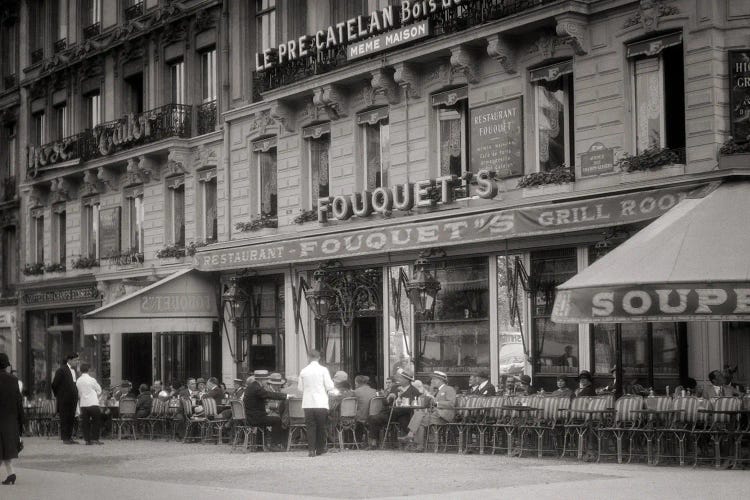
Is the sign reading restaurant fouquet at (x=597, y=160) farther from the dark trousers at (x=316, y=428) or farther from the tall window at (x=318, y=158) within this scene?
the tall window at (x=318, y=158)

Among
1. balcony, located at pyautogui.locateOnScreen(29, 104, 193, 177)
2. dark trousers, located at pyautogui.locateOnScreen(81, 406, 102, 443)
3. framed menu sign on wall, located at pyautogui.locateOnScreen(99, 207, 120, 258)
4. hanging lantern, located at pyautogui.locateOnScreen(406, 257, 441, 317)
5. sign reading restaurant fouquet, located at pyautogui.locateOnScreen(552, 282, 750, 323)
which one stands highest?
balcony, located at pyautogui.locateOnScreen(29, 104, 193, 177)

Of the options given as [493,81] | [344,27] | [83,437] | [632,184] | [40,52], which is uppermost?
[40,52]

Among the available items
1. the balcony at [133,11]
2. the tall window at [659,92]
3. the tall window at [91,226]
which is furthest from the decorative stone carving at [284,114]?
the tall window at [91,226]

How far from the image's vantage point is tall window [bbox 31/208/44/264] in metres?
41.2

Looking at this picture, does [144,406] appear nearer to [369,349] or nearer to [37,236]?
[369,349]

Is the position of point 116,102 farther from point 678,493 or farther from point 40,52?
point 678,493

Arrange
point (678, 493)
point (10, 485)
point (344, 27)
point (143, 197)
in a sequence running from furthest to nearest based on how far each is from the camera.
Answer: point (143, 197) < point (344, 27) < point (10, 485) < point (678, 493)

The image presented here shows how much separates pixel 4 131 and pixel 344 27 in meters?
21.9

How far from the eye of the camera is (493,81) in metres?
23.8

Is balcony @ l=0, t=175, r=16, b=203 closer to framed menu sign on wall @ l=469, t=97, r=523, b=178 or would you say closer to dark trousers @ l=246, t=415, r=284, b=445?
framed menu sign on wall @ l=469, t=97, r=523, b=178

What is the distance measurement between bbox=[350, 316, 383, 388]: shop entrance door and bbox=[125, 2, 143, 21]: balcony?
43.9 feet

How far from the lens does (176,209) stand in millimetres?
34156

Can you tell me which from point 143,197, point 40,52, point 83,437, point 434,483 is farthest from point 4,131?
point 434,483

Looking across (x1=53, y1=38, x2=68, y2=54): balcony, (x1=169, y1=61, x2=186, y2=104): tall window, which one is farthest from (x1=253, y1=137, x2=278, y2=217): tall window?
(x1=53, y1=38, x2=68, y2=54): balcony
